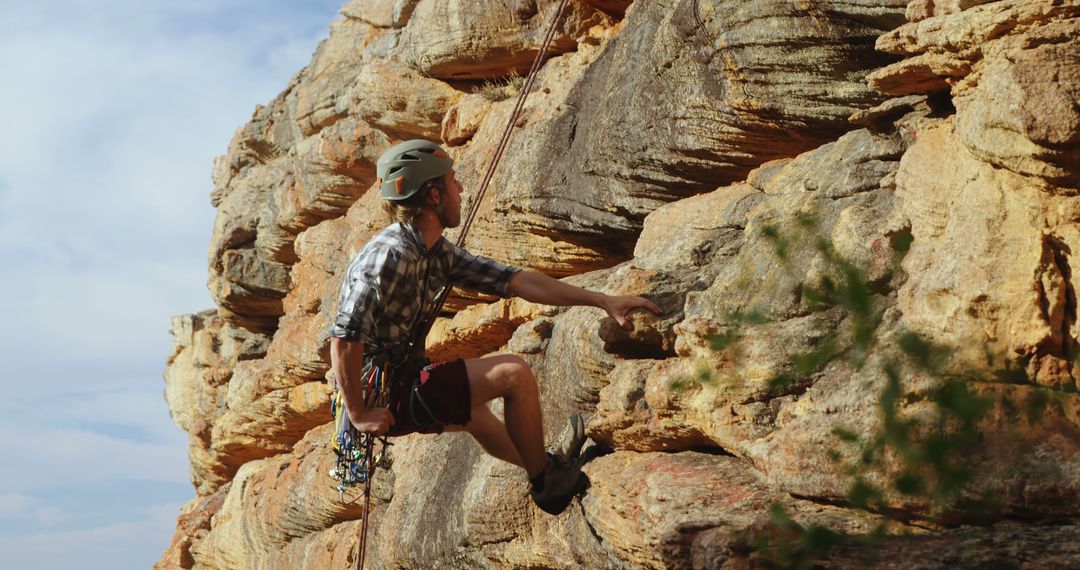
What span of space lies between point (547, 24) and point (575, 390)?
6242mm

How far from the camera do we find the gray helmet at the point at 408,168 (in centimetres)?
773

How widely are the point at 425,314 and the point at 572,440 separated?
64.0 inches

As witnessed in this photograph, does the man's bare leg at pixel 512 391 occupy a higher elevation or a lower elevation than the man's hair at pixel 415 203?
lower

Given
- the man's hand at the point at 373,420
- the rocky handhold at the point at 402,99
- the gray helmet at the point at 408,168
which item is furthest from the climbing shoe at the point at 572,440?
the rocky handhold at the point at 402,99

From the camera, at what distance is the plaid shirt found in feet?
23.9

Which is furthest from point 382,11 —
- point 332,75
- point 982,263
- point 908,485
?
point 908,485

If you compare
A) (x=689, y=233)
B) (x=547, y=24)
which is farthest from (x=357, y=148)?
(x=689, y=233)

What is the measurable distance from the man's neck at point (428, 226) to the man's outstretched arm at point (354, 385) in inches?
38.9

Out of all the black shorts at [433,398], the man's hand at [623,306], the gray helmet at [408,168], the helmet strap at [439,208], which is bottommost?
the black shorts at [433,398]

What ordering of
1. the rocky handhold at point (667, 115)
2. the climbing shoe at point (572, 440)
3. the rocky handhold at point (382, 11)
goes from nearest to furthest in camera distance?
the climbing shoe at point (572, 440), the rocky handhold at point (667, 115), the rocky handhold at point (382, 11)

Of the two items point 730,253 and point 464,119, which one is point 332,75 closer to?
point 464,119

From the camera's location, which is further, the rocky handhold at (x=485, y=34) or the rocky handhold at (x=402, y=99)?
the rocky handhold at (x=402, y=99)

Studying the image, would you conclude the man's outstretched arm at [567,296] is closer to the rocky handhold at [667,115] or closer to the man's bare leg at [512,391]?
the man's bare leg at [512,391]

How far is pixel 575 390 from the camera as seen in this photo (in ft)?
30.1
